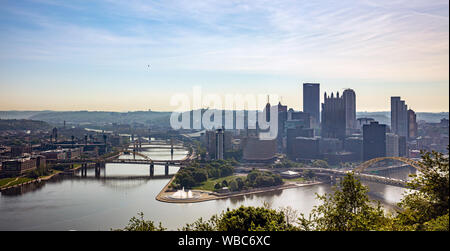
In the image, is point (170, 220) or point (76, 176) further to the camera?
point (76, 176)

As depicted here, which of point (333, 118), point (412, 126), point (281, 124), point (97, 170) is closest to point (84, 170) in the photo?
point (97, 170)

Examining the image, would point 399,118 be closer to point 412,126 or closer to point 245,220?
→ point 412,126

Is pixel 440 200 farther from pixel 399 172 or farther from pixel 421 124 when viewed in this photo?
pixel 421 124

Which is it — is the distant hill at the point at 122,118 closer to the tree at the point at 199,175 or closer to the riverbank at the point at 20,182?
the riverbank at the point at 20,182

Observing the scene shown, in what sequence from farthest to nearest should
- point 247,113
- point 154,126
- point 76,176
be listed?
point 154,126 → point 247,113 → point 76,176

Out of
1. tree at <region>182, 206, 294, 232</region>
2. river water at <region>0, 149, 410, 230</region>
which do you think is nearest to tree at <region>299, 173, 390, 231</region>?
tree at <region>182, 206, 294, 232</region>

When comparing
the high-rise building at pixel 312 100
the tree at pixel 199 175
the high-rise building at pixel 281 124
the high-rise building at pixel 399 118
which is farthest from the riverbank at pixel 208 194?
the high-rise building at pixel 312 100

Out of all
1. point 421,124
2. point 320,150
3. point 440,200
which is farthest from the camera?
point 320,150
